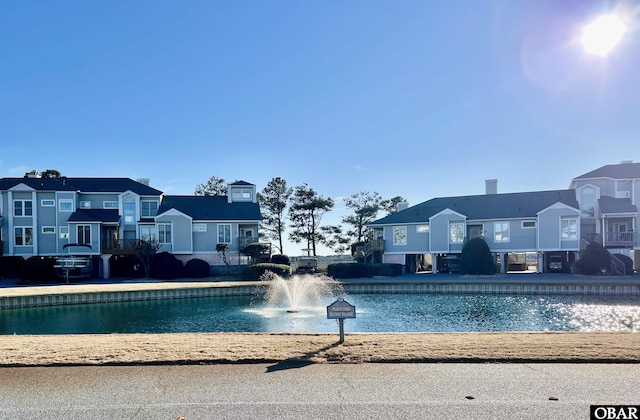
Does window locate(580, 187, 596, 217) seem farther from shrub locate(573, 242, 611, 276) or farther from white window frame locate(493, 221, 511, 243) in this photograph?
white window frame locate(493, 221, 511, 243)

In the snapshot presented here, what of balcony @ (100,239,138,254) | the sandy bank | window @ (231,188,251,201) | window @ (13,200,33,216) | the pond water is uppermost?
window @ (231,188,251,201)

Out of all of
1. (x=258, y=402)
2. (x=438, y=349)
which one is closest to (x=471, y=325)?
(x=438, y=349)

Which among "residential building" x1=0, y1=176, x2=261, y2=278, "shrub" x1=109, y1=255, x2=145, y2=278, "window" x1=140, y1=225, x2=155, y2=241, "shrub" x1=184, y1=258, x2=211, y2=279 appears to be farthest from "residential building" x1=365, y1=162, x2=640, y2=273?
"shrub" x1=109, y1=255, x2=145, y2=278

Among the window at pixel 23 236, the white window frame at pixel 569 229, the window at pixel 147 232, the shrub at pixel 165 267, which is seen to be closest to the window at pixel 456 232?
the white window frame at pixel 569 229

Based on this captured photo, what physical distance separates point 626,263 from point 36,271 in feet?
142

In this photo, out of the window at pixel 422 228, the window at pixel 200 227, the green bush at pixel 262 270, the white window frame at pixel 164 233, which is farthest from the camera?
the window at pixel 200 227

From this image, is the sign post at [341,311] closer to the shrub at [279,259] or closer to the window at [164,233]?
the shrub at [279,259]

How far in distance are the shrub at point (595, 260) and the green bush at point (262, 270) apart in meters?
21.2

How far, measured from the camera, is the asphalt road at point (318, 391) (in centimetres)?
567

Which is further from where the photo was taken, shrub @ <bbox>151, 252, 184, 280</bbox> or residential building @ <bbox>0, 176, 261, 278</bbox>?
residential building @ <bbox>0, 176, 261, 278</bbox>

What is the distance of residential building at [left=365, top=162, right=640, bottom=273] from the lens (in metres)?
37.1

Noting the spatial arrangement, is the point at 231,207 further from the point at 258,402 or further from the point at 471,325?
the point at 258,402

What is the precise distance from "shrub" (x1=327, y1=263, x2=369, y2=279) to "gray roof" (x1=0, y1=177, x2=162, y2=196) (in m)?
18.2

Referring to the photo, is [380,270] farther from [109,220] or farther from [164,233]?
[109,220]
